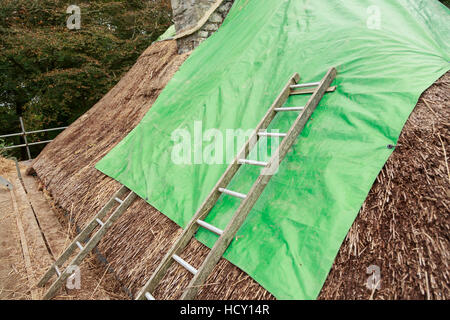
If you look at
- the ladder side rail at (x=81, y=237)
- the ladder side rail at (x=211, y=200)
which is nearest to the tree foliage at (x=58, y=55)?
the ladder side rail at (x=81, y=237)

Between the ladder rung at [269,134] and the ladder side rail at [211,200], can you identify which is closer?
the ladder side rail at [211,200]

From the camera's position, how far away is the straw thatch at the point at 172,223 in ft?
4.47

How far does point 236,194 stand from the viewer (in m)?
1.99

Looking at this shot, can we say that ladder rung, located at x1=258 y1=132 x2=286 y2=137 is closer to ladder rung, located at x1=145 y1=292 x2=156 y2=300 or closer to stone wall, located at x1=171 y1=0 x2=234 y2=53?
ladder rung, located at x1=145 y1=292 x2=156 y2=300

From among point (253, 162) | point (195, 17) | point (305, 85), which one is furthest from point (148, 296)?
point (195, 17)

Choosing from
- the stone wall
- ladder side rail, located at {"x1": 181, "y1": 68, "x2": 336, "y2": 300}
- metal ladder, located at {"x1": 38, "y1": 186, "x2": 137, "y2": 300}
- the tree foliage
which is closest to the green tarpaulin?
ladder side rail, located at {"x1": 181, "y1": 68, "x2": 336, "y2": 300}

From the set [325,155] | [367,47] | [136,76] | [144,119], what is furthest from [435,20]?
[136,76]

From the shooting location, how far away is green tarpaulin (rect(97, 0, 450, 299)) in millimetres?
1618

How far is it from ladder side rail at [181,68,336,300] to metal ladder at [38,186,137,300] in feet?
4.54

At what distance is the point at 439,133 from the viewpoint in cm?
167

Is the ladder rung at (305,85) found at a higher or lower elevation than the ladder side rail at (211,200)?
higher

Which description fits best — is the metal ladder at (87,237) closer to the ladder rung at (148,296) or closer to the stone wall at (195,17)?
the ladder rung at (148,296)

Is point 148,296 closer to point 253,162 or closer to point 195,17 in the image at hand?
point 253,162

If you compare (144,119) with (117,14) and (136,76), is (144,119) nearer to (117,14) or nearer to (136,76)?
(136,76)
